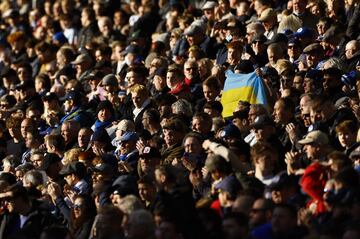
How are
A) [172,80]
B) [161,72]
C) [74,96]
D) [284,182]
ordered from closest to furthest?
[284,182] < [172,80] < [161,72] < [74,96]

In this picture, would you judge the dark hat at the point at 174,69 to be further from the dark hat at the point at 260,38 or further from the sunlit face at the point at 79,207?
the sunlit face at the point at 79,207

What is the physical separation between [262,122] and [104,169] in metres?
2.00

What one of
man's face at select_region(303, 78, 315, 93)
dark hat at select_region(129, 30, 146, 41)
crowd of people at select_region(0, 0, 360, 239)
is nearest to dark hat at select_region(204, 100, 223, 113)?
crowd of people at select_region(0, 0, 360, 239)

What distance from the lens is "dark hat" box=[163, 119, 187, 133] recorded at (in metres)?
19.5

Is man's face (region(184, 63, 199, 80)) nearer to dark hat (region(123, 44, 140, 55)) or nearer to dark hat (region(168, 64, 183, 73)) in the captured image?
dark hat (region(168, 64, 183, 73))

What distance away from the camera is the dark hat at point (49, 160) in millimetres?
20125

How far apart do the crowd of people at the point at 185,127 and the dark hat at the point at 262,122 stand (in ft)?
0.08

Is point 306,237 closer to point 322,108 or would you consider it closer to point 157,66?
point 322,108

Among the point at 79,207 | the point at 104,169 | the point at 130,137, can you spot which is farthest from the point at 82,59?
the point at 79,207

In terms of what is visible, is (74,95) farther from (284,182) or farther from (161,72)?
(284,182)

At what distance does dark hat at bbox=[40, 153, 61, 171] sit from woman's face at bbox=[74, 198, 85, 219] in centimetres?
230

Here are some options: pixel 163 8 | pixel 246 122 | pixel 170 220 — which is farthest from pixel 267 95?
pixel 163 8

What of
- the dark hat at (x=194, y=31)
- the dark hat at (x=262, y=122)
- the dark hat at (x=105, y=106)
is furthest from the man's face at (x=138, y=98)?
the dark hat at (x=262, y=122)

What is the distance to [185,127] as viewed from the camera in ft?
64.7
